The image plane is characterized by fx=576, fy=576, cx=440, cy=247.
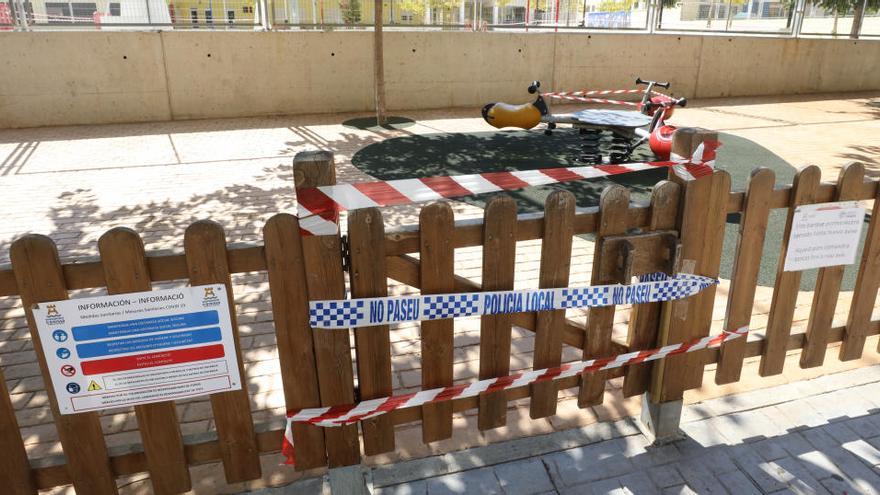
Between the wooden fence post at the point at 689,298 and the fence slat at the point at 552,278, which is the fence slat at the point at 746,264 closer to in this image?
the wooden fence post at the point at 689,298

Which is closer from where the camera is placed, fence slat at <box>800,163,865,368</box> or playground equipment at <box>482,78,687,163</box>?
fence slat at <box>800,163,865,368</box>

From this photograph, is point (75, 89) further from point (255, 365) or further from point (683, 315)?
point (683, 315)

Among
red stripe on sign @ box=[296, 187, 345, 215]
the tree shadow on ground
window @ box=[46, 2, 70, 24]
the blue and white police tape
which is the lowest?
the tree shadow on ground

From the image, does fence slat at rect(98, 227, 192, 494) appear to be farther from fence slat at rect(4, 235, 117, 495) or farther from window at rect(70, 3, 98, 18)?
window at rect(70, 3, 98, 18)

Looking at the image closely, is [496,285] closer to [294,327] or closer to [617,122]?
[294,327]

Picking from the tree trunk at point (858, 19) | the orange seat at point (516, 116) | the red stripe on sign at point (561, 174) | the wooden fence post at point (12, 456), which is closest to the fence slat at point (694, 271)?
the red stripe on sign at point (561, 174)

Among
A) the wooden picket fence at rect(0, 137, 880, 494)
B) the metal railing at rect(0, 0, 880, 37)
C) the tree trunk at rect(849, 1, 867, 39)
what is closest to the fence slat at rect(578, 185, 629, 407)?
the wooden picket fence at rect(0, 137, 880, 494)

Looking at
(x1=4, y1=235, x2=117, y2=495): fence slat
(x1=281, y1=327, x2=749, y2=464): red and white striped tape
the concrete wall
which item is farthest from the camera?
the concrete wall

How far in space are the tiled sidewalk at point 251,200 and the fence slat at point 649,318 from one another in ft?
1.17

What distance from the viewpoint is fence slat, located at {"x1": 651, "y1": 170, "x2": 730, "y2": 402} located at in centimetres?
267

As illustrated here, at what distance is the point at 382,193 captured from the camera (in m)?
2.45

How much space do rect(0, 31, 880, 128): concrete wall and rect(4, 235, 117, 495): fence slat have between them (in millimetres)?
12489

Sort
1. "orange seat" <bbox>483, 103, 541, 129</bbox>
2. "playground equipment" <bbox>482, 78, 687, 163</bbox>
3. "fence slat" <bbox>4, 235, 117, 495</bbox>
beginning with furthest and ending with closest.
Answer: "orange seat" <bbox>483, 103, 541, 129</bbox>, "playground equipment" <bbox>482, 78, 687, 163</bbox>, "fence slat" <bbox>4, 235, 117, 495</bbox>

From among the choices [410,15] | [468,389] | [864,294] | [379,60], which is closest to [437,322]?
[468,389]
